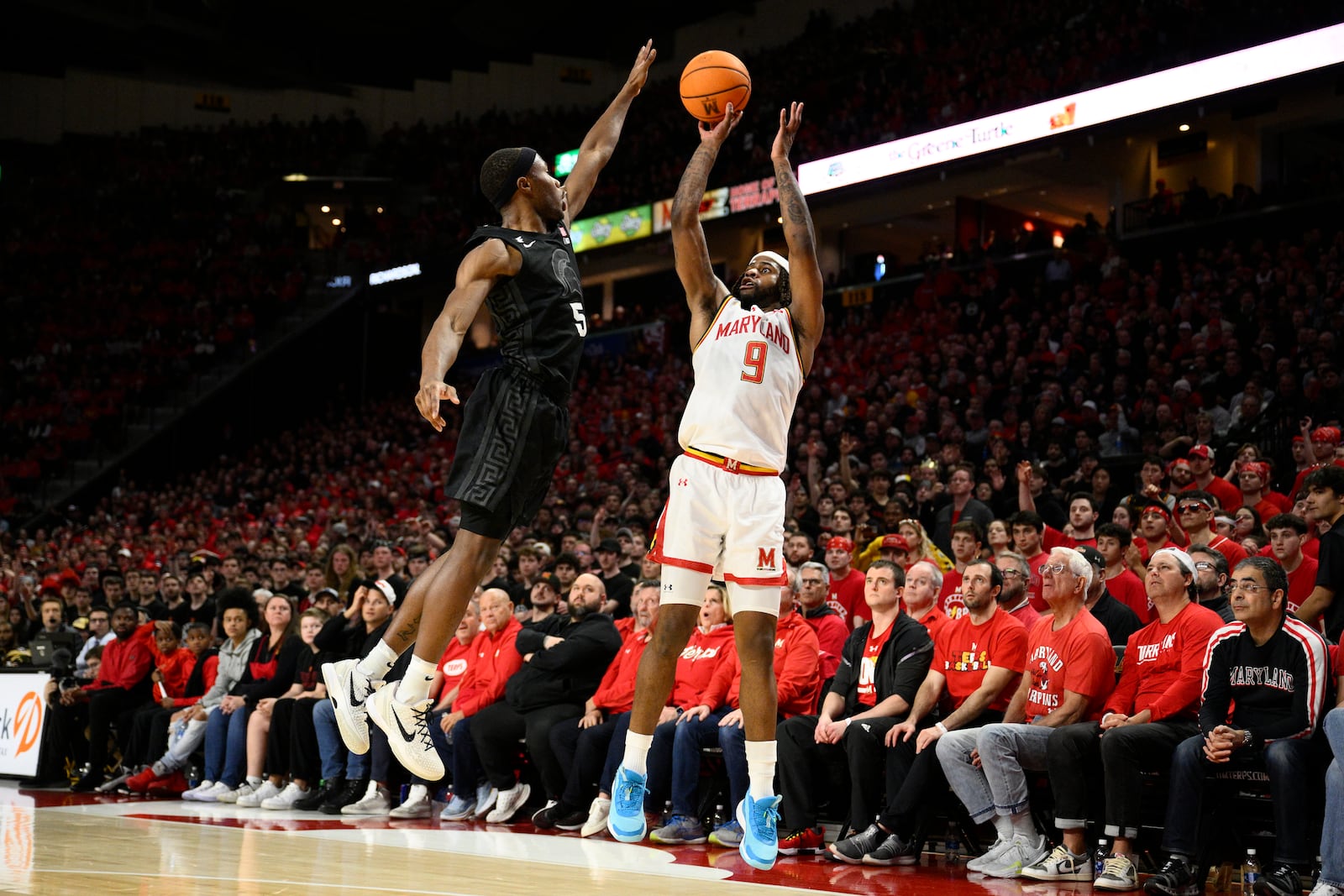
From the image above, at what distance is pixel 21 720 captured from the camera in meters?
12.0

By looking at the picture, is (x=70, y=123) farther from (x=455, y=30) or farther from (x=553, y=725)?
(x=553, y=725)

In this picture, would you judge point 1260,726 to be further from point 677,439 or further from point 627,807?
point 677,439

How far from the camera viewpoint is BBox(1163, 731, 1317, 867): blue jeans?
587 cm

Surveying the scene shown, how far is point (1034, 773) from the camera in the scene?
719 centimetres

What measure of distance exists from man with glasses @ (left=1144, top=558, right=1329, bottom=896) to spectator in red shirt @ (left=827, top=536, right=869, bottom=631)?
319 cm

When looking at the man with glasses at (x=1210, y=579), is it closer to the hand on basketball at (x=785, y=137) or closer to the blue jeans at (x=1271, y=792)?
the blue jeans at (x=1271, y=792)

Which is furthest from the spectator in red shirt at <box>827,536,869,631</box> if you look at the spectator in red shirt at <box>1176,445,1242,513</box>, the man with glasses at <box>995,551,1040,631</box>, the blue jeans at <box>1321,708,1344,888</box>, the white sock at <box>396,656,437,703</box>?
the white sock at <box>396,656,437,703</box>

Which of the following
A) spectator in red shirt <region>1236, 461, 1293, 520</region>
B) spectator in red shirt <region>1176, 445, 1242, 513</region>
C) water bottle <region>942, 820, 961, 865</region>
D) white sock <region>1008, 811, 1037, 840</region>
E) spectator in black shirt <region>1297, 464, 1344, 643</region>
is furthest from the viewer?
spectator in red shirt <region>1176, 445, 1242, 513</region>

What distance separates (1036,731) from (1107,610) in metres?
1.21

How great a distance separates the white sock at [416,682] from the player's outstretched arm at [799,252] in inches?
73.2

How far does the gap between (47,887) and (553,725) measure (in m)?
3.95

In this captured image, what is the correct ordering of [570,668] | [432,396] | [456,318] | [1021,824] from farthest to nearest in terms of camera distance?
[570,668] → [1021,824] → [456,318] → [432,396]

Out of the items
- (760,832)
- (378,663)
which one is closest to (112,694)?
(378,663)

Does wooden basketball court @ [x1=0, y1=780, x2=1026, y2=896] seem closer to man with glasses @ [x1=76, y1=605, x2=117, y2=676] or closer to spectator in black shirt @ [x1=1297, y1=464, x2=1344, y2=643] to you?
spectator in black shirt @ [x1=1297, y1=464, x2=1344, y2=643]
